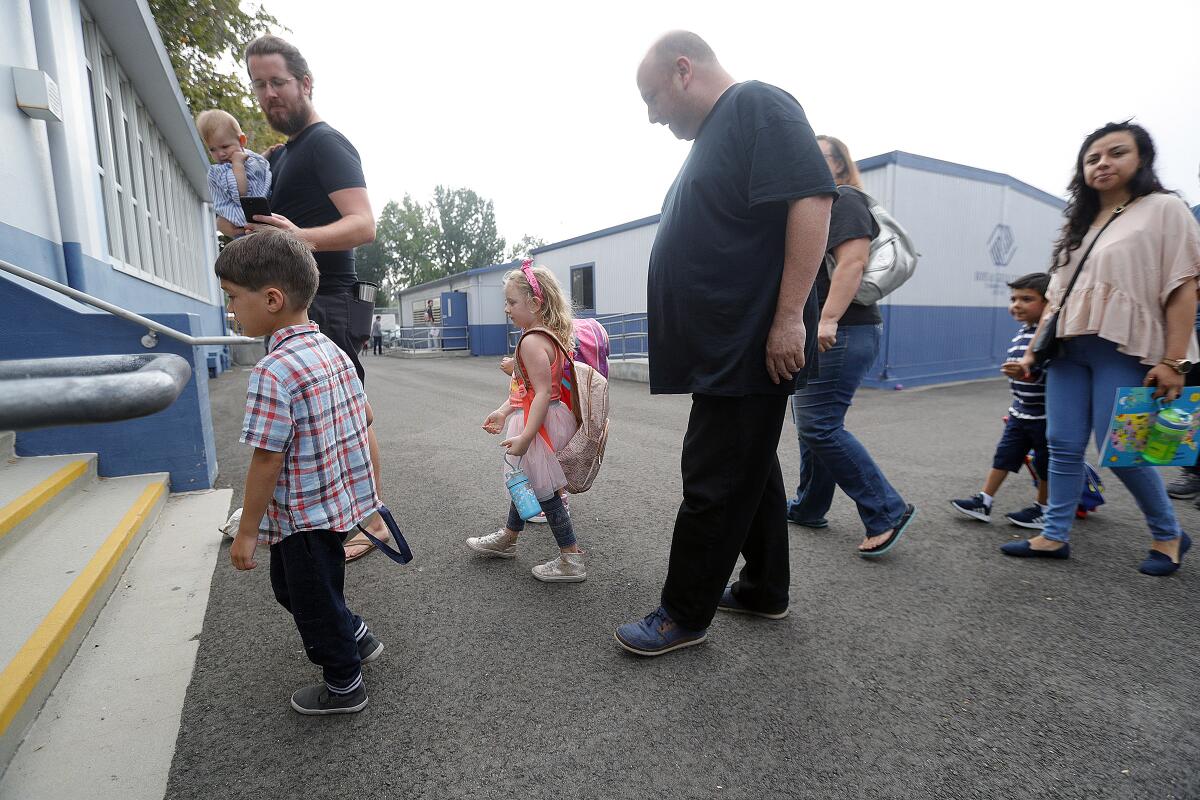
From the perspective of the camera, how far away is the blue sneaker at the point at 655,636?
209 cm

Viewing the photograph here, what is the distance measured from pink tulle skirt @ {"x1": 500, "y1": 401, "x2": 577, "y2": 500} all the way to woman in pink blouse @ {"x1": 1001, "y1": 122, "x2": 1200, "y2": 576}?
218 centimetres

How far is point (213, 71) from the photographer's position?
41.0 ft

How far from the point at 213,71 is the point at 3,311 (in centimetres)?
1196

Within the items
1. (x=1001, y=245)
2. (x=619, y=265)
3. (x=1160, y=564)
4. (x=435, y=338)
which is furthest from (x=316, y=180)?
(x=435, y=338)

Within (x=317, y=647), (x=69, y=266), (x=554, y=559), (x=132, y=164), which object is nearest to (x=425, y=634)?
(x=317, y=647)

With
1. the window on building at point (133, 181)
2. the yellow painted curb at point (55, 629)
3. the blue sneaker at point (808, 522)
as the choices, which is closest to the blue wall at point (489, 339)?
the window on building at point (133, 181)

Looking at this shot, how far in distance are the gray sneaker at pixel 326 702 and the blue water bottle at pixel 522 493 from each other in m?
0.88

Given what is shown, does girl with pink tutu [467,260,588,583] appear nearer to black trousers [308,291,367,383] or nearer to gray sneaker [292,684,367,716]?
black trousers [308,291,367,383]

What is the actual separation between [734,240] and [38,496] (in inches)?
127

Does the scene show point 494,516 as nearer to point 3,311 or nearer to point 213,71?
→ point 3,311

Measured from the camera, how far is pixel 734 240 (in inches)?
74.7

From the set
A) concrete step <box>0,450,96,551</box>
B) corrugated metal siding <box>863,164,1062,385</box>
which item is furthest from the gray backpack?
corrugated metal siding <box>863,164,1062,385</box>

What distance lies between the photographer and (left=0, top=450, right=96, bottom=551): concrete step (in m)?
2.57

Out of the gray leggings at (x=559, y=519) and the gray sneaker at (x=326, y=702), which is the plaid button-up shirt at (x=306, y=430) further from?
the gray leggings at (x=559, y=519)
